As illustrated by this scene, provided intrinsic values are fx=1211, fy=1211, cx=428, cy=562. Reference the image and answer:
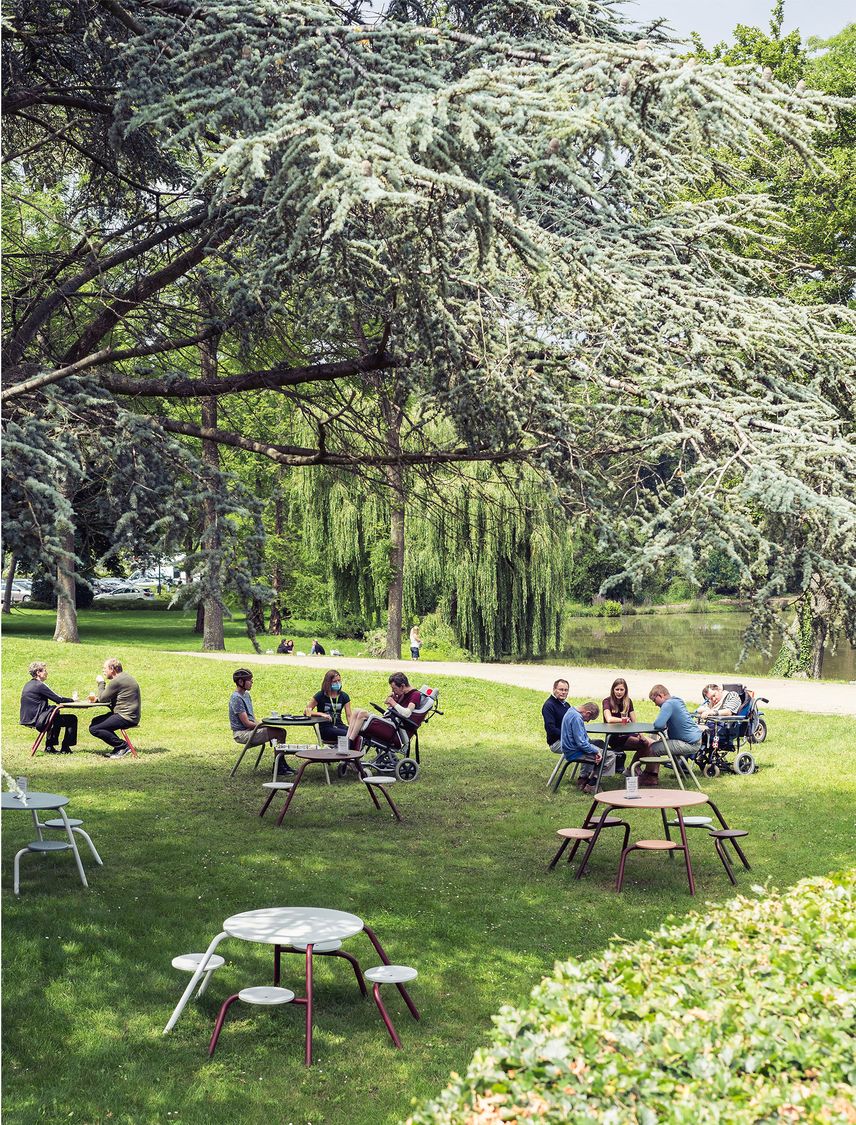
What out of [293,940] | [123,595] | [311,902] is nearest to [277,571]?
[123,595]

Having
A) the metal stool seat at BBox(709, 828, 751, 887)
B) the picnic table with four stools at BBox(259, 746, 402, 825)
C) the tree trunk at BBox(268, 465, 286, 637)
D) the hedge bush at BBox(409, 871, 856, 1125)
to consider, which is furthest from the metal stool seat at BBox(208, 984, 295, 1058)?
the tree trunk at BBox(268, 465, 286, 637)

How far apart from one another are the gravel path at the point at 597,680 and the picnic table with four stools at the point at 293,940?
1271 centimetres

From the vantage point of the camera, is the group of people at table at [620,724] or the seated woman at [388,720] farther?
the seated woman at [388,720]

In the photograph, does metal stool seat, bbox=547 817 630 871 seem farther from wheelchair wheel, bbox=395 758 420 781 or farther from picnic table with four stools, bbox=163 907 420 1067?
wheelchair wheel, bbox=395 758 420 781

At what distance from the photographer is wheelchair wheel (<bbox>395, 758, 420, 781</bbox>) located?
44.6ft

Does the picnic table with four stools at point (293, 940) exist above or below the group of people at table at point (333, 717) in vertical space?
below

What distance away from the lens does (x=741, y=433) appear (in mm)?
5605

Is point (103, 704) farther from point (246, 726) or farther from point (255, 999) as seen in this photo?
point (255, 999)

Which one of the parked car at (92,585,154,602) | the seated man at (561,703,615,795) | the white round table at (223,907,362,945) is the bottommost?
the white round table at (223,907,362,945)

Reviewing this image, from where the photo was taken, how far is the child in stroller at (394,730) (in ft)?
44.1

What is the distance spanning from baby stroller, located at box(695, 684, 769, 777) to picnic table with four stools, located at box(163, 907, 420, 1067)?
8213mm

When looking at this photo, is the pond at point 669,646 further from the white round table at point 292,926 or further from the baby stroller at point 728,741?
the white round table at point 292,926

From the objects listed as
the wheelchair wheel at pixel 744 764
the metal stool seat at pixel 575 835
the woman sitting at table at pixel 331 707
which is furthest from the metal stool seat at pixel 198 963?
the wheelchair wheel at pixel 744 764

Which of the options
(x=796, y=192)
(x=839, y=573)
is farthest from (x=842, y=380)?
(x=796, y=192)
